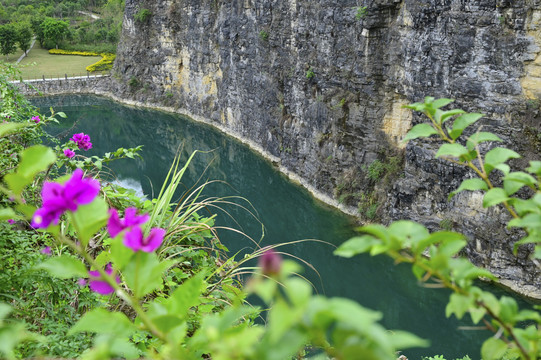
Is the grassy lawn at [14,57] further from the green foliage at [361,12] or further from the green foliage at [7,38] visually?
the green foliage at [361,12]

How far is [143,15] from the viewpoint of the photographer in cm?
2098

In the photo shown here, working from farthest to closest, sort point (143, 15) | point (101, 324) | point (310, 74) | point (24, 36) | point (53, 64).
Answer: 1. point (24, 36)
2. point (53, 64)
3. point (143, 15)
4. point (310, 74)
5. point (101, 324)

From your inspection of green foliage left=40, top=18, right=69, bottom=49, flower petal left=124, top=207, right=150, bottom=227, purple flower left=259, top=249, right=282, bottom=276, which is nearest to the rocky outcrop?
flower petal left=124, top=207, right=150, bottom=227

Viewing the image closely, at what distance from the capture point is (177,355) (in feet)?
1.99

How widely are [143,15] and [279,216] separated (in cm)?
1382

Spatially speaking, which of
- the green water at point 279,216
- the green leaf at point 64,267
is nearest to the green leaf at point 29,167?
the green leaf at point 64,267

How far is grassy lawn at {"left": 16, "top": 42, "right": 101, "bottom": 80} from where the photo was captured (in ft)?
79.3

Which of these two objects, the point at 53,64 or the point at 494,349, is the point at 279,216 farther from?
the point at 53,64

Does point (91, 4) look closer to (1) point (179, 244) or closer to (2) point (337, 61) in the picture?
(2) point (337, 61)

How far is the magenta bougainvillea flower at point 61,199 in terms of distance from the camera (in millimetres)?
689

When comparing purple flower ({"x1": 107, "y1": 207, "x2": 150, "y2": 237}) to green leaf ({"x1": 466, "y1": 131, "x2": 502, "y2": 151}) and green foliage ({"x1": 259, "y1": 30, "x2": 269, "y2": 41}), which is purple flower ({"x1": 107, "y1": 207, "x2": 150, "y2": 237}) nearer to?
green leaf ({"x1": 466, "y1": 131, "x2": 502, "y2": 151})

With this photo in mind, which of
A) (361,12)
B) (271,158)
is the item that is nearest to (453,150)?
(361,12)

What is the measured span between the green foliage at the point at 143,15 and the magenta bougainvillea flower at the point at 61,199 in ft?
72.0

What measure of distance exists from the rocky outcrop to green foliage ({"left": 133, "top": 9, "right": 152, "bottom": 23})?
401 centimetres
